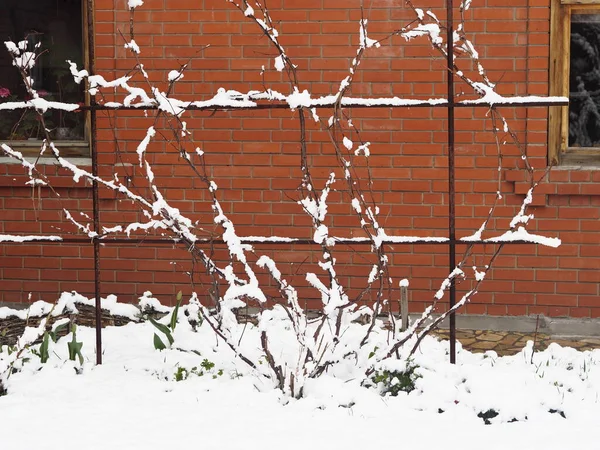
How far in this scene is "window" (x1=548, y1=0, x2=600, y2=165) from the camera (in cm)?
596

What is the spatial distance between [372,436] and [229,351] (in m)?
1.19

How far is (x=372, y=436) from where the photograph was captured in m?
3.60

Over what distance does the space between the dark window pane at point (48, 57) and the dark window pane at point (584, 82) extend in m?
3.17

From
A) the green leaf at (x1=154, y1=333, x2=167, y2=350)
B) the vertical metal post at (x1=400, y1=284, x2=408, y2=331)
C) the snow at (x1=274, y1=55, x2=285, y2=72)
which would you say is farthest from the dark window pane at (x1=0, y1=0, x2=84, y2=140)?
the snow at (x1=274, y1=55, x2=285, y2=72)

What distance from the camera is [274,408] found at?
386 centimetres

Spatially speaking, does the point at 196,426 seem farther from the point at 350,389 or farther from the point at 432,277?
the point at 432,277

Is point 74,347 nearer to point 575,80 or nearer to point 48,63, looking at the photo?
point 48,63

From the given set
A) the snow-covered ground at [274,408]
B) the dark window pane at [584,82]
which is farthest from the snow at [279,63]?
the dark window pane at [584,82]

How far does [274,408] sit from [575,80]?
3.32 meters

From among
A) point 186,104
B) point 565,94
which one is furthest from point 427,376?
point 565,94

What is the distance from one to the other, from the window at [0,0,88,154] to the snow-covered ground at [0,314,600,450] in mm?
2352

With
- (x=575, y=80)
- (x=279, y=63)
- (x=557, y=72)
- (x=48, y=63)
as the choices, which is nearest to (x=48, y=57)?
(x=48, y=63)

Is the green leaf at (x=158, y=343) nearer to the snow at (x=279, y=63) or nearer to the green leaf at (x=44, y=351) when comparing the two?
the green leaf at (x=44, y=351)

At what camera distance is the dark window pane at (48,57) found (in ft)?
21.1
